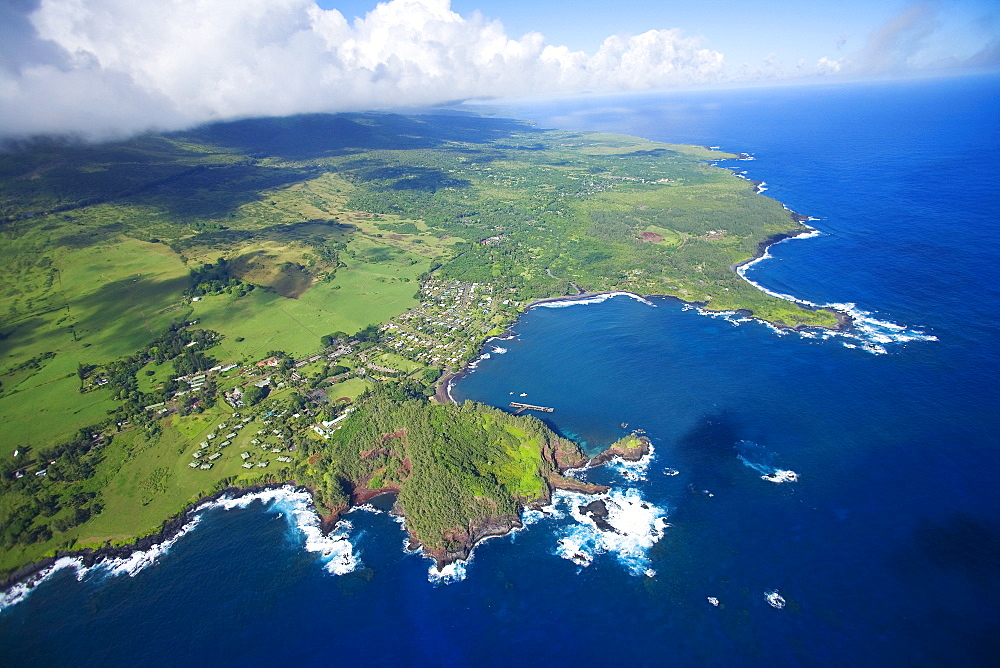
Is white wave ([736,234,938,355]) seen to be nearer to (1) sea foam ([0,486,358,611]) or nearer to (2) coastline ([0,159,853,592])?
(2) coastline ([0,159,853,592])

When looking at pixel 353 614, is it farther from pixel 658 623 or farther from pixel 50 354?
pixel 50 354

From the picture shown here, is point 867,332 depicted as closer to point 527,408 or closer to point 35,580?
point 527,408

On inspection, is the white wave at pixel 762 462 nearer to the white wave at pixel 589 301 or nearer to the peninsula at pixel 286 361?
the peninsula at pixel 286 361

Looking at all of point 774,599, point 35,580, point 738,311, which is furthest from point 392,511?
point 738,311

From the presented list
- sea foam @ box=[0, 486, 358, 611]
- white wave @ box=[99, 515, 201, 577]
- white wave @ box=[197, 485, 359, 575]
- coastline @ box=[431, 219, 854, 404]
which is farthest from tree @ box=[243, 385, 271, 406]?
coastline @ box=[431, 219, 854, 404]

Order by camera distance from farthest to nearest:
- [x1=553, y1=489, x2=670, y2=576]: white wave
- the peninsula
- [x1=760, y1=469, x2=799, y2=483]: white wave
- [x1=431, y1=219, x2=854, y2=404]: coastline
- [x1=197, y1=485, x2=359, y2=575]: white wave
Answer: [x1=431, y1=219, x2=854, y2=404]: coastline < the peninsula < [x1=760, y1=469, x2=799, y2=483]: white wave < [x1=197, y1=485, x2=359, y2=575]: white wave < [x1=553, y1=489, x2=670, y2=576]: white wave

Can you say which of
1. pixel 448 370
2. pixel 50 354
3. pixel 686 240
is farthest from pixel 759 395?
pixel 50 354

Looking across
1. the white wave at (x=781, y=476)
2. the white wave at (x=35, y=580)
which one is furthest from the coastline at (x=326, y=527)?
the white wave at (x=781, y=476)
